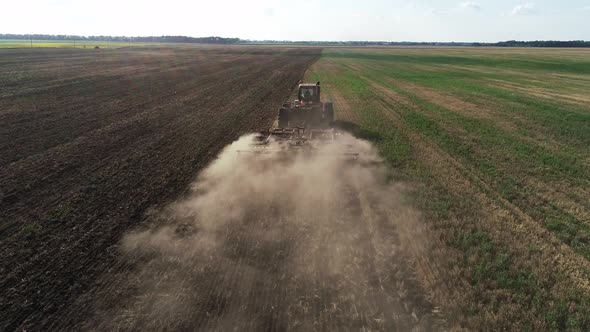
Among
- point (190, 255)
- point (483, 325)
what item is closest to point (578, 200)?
point (483, 325)

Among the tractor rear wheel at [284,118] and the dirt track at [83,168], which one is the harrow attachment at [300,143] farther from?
the dirt track at [83,168]

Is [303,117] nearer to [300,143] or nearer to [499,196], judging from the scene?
[300,143]

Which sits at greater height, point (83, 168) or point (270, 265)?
point (83, 168)

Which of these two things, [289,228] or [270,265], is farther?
[289,228]

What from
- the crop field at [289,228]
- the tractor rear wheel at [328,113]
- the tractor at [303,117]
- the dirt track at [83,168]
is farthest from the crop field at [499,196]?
the dirt track at [83,168]

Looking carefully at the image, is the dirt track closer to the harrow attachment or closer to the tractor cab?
the harrow attachment

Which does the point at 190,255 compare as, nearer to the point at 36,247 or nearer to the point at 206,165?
the point at 36,247

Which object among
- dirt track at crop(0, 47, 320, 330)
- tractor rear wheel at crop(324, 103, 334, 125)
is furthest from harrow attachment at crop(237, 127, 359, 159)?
dirt track at crop(0, 47, 320, 330)

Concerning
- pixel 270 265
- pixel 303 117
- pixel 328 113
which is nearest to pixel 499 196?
pixel 270 265
